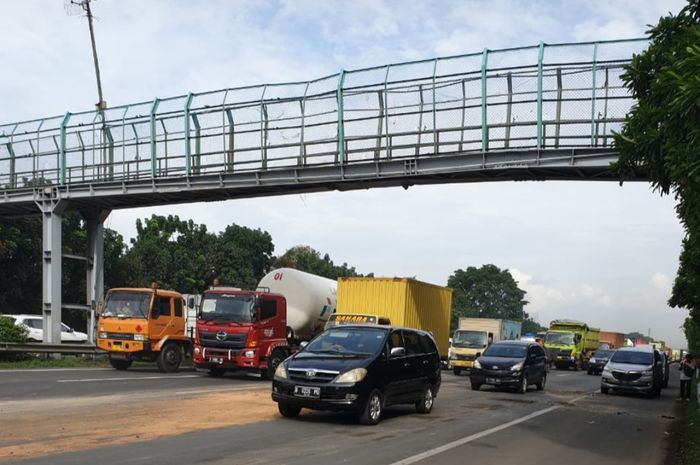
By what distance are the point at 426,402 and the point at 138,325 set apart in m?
11.1

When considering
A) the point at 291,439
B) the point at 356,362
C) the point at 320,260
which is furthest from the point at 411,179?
the point at 320,260

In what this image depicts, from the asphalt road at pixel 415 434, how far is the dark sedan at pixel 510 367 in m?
1.13

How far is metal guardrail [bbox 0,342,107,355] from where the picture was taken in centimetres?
2470

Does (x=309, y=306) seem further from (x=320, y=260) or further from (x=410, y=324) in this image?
(x=320, y=260)

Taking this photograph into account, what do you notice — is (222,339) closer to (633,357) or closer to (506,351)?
(506,351)

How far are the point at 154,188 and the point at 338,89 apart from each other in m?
8.33

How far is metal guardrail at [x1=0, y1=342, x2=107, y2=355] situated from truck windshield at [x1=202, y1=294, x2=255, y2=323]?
6.23 metres

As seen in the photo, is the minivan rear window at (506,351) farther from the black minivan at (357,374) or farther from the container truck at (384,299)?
the black minivan at (357,374)

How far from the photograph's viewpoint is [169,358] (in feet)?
78.3

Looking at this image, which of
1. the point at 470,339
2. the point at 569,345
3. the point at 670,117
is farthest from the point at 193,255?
the point at 670,117

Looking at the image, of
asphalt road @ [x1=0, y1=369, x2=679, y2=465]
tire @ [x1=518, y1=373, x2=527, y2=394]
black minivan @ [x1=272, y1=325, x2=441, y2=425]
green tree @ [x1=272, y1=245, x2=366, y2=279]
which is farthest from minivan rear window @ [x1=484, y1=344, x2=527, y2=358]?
green tree @ [x1=272, y1=245, x2=366, y2=279]

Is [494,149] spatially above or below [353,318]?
above

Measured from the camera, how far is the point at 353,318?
25953mm

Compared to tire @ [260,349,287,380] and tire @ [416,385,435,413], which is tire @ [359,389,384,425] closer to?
tire @ [416,385,435,413]
